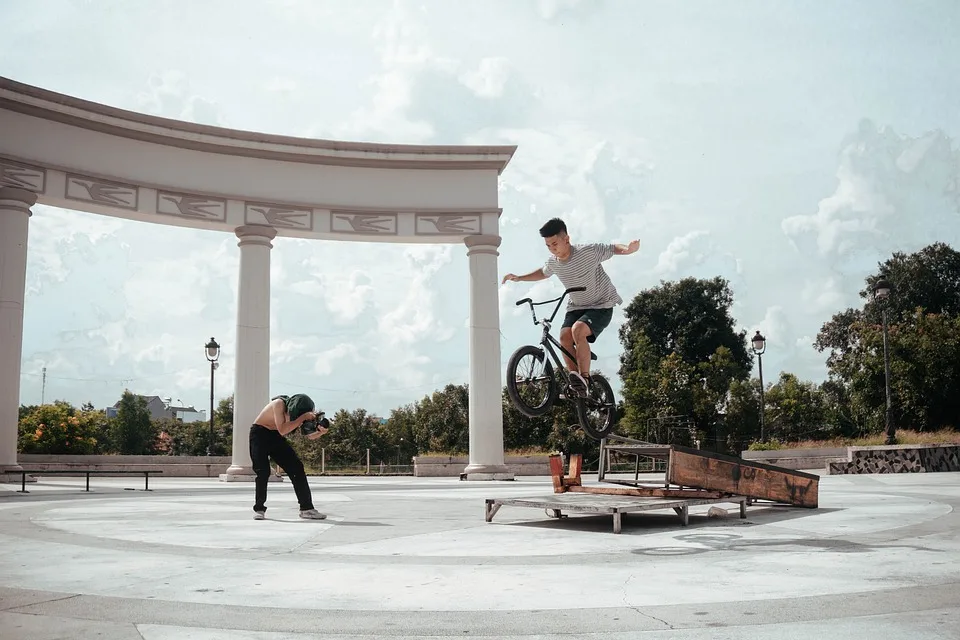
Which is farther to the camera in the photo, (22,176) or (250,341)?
(250,341)

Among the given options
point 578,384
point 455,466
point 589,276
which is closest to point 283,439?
point 578,384

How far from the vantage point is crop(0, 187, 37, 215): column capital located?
73.0ft

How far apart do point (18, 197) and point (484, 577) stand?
21194mm

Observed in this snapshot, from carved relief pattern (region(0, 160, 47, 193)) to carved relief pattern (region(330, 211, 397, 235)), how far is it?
28.7ft

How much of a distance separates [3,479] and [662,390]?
39398mm

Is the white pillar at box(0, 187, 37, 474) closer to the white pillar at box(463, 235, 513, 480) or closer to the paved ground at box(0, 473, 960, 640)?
the paved ground at box(0, 473, 960, 640)

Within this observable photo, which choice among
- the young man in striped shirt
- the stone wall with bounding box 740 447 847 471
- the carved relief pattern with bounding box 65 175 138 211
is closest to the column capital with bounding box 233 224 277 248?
the carved relief pattern with bounding box 65 175 138 211

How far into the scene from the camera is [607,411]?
11.1 metres

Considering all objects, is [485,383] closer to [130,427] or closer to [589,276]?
[589,276]

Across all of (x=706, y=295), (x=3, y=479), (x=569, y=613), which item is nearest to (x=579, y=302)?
(x=569, y=613)

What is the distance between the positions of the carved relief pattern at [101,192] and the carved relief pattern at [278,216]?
3534 mm

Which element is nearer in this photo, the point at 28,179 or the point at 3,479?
the point at 3,479

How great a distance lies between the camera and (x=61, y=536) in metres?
9.38

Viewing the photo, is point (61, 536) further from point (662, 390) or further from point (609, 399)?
point (662, 390)
